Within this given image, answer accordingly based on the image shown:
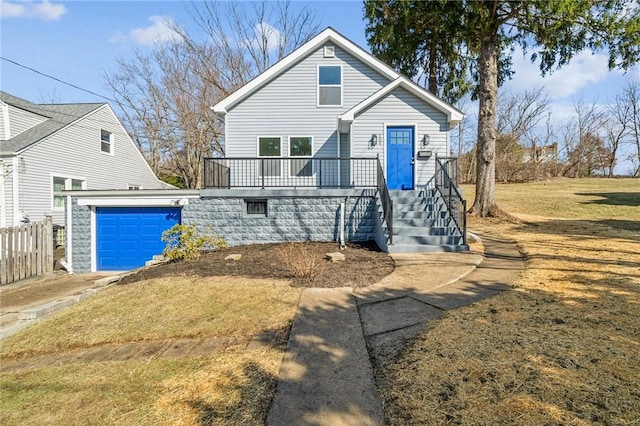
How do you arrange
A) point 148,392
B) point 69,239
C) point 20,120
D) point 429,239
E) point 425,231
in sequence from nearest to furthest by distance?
point 148,392 → point 429,239 → point 425,231 → point 69,239 → point 20,120

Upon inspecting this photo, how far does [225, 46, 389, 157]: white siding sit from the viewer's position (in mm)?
12367

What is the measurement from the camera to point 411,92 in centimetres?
1116

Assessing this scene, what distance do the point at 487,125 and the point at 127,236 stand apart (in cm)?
1369

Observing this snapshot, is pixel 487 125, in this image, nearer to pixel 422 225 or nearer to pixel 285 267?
pixel 422 225

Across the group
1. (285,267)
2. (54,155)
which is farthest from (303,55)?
(54,155)

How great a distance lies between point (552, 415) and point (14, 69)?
57.2 feet

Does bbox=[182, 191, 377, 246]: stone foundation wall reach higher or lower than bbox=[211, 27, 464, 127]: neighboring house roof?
lower

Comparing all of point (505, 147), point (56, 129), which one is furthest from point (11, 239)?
point (505, 147)

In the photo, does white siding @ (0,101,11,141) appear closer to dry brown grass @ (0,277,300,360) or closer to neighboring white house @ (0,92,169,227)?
neighboring white house @ (0,92,169,227)

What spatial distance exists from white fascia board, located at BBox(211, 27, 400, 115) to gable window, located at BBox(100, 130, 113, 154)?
30.9ft

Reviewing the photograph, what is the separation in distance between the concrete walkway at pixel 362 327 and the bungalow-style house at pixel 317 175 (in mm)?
1636

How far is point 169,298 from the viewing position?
549 centimetres

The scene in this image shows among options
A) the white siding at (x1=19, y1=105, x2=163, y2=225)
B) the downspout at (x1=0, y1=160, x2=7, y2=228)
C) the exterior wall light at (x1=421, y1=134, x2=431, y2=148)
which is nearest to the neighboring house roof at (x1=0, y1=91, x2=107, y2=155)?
the white siding at (x1=19, y1=105, x2=163, y2=225)

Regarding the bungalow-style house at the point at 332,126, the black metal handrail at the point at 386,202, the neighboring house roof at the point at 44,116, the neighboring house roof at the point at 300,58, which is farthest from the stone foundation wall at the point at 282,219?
the neighboring house roof at the point at 44,116
